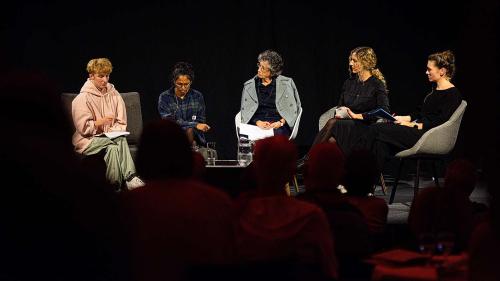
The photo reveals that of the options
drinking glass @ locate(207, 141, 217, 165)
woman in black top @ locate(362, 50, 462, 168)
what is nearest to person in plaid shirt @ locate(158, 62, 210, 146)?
drinking glass @ locate(207, 141, 217, 165)

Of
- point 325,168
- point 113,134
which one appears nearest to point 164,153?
point 325,168

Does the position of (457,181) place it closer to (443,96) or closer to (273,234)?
(273,234)

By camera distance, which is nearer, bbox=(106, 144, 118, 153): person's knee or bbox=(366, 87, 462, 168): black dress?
bbox=(366, 87, 462, 168): black dress

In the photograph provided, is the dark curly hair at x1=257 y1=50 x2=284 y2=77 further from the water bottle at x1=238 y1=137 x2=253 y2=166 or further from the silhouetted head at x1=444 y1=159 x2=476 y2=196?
the silhouetted head at x1=444 y1=159 x2=476 y2=196

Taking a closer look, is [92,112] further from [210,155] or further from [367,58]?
[367,58]

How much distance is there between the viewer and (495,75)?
6.12 ft

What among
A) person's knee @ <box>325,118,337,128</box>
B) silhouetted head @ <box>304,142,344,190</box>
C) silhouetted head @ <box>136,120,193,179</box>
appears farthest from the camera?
person's knee @ <box>325,118,337,128</box>

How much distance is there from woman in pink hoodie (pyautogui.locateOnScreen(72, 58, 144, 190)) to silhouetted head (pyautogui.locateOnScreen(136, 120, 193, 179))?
13.0 ft

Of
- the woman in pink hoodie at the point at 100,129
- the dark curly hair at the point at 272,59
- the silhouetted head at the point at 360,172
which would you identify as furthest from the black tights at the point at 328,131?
the silhouetted head at the point at 360,172

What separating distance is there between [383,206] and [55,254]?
195 centimetres

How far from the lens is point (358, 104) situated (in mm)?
6754

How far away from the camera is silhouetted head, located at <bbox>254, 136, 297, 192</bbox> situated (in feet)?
8.71

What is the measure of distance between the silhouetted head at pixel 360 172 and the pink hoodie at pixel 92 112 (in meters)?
3.68

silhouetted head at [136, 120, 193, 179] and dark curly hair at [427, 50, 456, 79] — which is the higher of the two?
dark curly hair at [427, 50, 456, 79]
